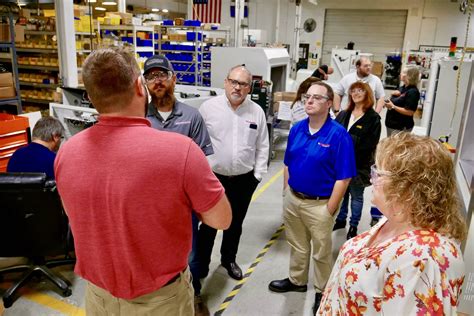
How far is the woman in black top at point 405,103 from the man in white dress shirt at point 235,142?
2.70 m

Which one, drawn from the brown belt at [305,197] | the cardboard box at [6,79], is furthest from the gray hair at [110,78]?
the cardboard box at [6,79]

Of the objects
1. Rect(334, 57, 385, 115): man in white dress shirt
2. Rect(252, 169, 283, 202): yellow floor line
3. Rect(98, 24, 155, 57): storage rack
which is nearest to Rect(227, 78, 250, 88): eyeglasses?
Rect(334, 57, 385, 115): man in white dress shirt

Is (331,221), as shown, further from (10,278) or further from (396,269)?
(10,278)

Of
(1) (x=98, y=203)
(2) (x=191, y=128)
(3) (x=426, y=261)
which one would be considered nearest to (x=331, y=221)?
(2) (x=191, y=128)

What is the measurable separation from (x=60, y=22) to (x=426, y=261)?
552 centimetres

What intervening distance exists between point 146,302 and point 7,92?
13.5ft

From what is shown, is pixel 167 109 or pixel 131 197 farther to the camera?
pixel 167 109

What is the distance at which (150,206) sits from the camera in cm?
Result: 124

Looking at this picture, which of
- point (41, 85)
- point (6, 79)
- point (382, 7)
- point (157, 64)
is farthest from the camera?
point (382, 7)

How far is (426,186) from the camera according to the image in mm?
1149

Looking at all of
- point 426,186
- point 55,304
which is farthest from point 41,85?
point 426,186

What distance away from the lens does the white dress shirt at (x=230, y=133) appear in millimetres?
2799

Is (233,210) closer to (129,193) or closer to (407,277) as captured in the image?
(129,193)

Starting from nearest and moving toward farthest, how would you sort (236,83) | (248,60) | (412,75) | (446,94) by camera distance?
(236,83) → (412,75) → (446,94) → (248,60)
